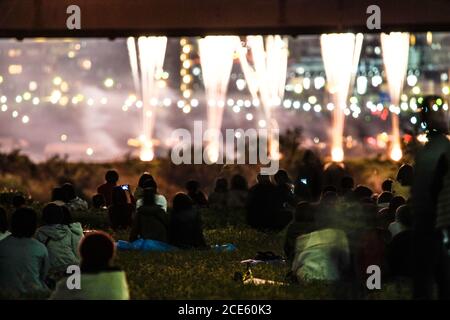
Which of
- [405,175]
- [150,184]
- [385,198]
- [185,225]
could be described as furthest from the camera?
[150,184]

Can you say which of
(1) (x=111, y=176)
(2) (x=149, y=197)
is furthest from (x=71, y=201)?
(2) (x=149, y=197)

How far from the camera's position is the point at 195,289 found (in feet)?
39.8

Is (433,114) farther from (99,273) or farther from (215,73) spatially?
(215,73)

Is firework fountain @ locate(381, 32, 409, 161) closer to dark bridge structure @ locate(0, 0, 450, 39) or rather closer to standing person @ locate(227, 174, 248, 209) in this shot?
standing person @ locate(227, 174, 248, 209)

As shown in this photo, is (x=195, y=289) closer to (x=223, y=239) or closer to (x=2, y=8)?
(x=223, y=239)

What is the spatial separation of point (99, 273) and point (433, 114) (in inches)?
127

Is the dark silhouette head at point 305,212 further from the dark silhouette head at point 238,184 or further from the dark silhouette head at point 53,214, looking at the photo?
the dark silhouette head at point 238,184

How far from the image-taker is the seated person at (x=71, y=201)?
20.2 meters

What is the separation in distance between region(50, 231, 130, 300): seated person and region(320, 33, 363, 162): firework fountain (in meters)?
30.0

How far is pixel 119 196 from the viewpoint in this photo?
66.4 ft

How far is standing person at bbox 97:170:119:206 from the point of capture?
2181cm

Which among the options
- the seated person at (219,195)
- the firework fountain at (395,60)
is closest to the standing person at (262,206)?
the seated person at (219,195)

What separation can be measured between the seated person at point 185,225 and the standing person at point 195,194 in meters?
5.73

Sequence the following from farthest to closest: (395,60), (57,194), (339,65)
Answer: (395,60)
(339,65)
(57,194)
